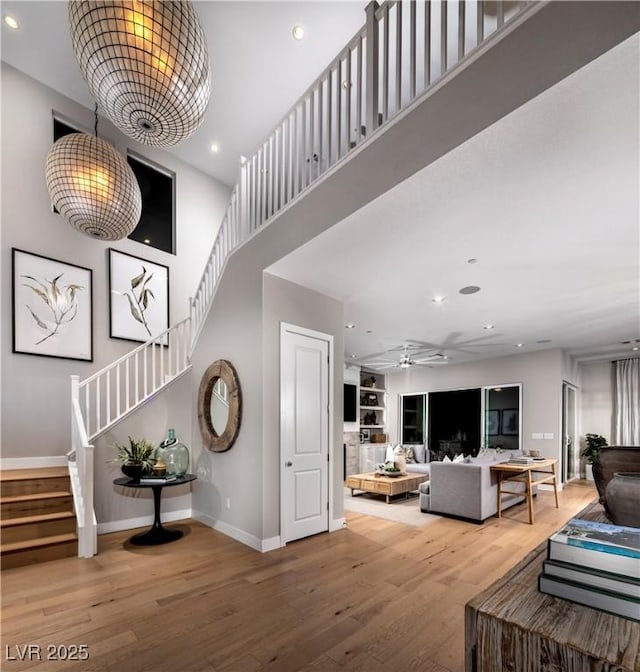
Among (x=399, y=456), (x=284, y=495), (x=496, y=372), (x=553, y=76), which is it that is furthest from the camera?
(x=496, y=372)

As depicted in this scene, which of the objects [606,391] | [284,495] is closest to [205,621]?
[284,495]

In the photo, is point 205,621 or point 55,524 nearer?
point 205,621

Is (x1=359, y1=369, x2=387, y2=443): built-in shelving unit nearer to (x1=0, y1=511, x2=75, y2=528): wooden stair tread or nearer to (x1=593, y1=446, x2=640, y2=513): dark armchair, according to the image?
(x1=0, y1=511, x2=75, y2=528): wooden stair tread

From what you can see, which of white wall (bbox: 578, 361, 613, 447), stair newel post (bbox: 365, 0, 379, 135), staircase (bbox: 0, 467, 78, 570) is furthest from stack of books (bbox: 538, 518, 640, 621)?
white wall (bbox: 578, 361, 613, 447)

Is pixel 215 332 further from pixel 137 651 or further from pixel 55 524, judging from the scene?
pixel 137 651

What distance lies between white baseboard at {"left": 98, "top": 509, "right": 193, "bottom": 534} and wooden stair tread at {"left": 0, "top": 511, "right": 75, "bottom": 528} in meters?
0.84

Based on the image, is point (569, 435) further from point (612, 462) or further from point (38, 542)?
point (38, 542)

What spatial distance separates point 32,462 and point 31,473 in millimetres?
Result: 378

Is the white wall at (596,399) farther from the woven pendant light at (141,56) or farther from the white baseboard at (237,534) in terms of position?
the woven pendant light at (141,56)

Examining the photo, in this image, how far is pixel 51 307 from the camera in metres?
4.80

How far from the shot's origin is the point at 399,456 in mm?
7355

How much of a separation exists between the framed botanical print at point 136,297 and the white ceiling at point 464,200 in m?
2.04

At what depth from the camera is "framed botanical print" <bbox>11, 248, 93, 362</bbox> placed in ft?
15.0

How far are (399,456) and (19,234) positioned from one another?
21.5 feet
